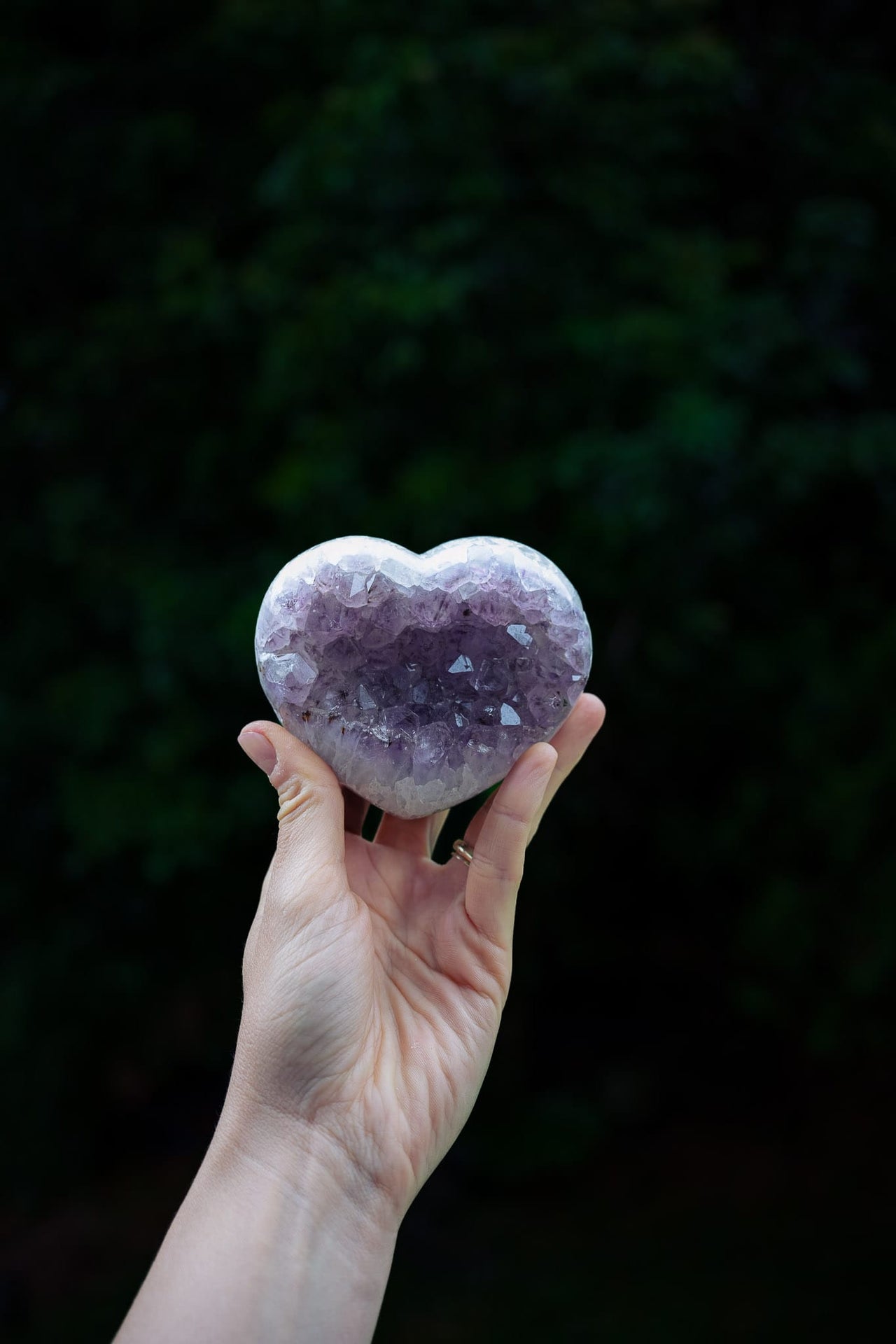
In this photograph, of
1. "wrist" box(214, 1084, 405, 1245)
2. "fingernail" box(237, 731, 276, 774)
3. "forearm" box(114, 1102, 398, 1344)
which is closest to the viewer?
"forearm" box(114, 1102, 398, 1344)

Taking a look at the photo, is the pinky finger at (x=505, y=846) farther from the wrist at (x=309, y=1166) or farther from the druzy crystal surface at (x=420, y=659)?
the wrist at (x=309, y=1166)

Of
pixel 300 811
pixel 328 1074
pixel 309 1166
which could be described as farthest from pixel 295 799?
pixel 309 1166

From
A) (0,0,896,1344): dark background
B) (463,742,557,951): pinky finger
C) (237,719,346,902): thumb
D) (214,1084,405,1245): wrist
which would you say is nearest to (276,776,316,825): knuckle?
(237,719,346,902): thumb

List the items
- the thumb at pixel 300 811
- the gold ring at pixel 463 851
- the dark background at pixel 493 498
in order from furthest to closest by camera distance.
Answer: the dark background at pixel 493 498 → the gold ring at pixel 463 851 → the thumb at pixel 300 811

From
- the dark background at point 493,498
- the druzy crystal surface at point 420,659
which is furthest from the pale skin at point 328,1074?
the dark background at point 493,498

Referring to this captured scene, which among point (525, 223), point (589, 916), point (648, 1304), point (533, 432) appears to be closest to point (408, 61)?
point (525, 223)

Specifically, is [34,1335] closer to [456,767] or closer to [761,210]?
[456,767]

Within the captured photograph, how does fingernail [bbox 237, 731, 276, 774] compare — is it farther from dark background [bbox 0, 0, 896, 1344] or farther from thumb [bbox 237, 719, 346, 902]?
dark background [bbox 0, 0, 896, 1344]
